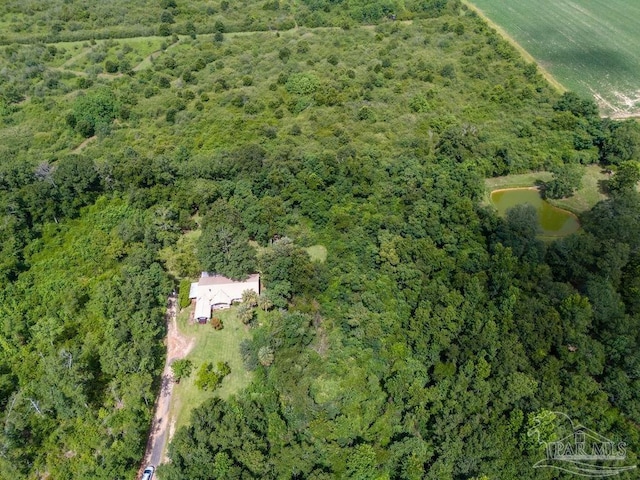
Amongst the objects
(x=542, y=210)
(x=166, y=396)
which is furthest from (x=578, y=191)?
(x=166, y=396)

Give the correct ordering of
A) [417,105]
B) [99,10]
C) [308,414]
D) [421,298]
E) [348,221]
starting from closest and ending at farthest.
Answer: [308,414] → [421,298] → [348,221] → [417,105] → [99,10]

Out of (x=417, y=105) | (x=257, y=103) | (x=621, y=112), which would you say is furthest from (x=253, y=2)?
(x=621, y=112)

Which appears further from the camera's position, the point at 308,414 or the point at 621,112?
the point at 621,112

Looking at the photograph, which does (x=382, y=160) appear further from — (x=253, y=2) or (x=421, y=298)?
(x=253, y=2)

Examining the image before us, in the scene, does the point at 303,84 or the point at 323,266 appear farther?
the point at 303,84

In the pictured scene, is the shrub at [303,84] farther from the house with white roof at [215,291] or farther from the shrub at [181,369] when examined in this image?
the shrub at [181,369]

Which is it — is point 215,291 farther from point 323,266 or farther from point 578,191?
point 578,191
